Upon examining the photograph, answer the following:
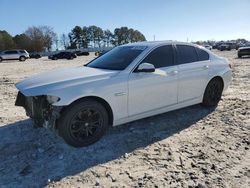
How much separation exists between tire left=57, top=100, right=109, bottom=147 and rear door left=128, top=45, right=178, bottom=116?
61cm

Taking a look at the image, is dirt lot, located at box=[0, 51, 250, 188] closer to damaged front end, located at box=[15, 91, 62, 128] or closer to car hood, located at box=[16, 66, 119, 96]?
damaged front end, located at box=[15, 91, 62, 128]

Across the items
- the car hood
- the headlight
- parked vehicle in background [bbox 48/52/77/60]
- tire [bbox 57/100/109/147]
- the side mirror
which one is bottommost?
parked vehicle in background [bbox 48/52/77/60]

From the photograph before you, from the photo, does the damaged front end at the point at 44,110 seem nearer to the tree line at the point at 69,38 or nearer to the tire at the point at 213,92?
the tire at the point at 213,92

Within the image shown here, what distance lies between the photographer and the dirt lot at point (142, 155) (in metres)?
3.72

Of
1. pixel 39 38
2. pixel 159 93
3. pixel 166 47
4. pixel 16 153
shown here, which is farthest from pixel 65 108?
pixel 39 38

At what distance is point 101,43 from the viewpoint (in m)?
130

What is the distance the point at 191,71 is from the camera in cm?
598

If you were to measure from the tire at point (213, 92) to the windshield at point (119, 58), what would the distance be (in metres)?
2.00

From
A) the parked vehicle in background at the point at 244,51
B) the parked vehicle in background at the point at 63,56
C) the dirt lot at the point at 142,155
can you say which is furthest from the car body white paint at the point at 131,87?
the parked vehicle in background at the point at 63,56

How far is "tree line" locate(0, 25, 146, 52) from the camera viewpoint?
90.3 metres

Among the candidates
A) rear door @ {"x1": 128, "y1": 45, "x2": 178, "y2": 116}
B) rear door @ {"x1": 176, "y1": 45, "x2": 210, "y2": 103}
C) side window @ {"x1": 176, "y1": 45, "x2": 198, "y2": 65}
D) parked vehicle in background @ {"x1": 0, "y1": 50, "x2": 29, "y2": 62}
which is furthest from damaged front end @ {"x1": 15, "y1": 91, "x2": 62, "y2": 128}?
parked vehicle in background @ {"x1": 0, "y1": 50, "x2": 29, "y2": 62}

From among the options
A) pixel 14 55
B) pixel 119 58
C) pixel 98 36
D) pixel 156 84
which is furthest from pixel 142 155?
pixel 98 36

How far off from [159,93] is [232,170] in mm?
2003

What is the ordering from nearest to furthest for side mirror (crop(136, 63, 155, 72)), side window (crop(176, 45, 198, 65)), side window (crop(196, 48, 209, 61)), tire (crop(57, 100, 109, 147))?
tire (crop(57, 100, 109, 147))
side mirror (crop(136, 63, 155, 72))
side window (crop(176, 45, 198, 65))
side window (crop(196, 48, 209, 61))
